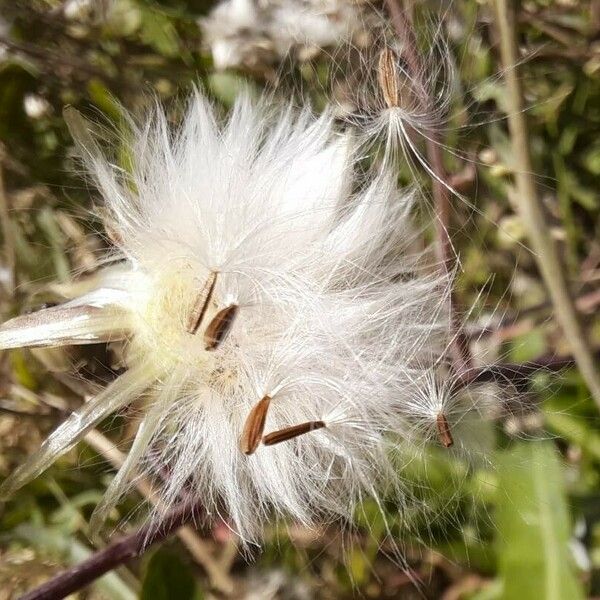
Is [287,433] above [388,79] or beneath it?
beneath

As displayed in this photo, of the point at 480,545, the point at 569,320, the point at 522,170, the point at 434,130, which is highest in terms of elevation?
the point at 434,130

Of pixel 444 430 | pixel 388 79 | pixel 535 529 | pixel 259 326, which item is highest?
pixel 388 79

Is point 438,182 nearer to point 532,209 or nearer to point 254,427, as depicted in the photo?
point 532,209

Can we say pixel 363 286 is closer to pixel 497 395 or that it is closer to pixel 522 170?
pixel 497 395

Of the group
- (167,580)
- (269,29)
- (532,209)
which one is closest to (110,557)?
(167,580)

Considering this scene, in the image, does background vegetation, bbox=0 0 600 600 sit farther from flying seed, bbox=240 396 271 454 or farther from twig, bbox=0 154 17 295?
flying seed, bbox=240 396 271 454

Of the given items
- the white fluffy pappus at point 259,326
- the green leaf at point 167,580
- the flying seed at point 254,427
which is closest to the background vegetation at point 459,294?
the green leaf at point 167,580

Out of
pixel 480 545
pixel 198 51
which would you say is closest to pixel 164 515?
pixel 480 545

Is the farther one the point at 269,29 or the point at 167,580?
the point at 269,29
